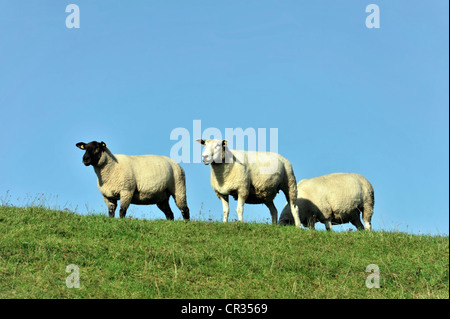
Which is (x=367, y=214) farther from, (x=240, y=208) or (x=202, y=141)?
(x=202, y=141)

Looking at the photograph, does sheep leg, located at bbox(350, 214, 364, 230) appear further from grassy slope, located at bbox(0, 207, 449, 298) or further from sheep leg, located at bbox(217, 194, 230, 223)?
sheep leg, located at bbox(217, 194, 230, 223)

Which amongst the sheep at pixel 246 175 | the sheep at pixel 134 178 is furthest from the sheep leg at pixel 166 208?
the sheep at pixel 246 175

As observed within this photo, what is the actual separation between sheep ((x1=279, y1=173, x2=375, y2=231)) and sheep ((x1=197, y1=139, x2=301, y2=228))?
6.25 feet

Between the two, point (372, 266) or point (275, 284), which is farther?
point (372, 266)

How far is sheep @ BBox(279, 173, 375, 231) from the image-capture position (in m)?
21.1

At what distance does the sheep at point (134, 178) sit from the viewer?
1953 cm

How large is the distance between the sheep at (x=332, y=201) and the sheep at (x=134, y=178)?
15.1 ft

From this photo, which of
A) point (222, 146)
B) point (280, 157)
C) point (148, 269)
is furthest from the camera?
point (280, 157)

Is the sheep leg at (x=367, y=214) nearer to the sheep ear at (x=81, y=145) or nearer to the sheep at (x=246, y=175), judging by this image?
the sheep at (x=246, y=175)

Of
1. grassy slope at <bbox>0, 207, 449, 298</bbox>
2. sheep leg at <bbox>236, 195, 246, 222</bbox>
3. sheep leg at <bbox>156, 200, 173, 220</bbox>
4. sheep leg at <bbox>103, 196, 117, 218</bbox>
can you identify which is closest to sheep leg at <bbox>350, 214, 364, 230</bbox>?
grassy slope at <bbox>0, 207, 449, 298</bbox>
